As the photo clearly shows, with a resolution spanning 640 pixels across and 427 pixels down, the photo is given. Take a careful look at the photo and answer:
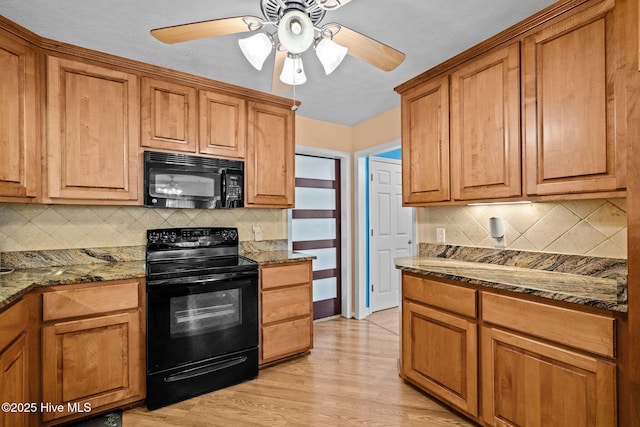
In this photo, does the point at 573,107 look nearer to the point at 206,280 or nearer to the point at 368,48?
the point at 368,48

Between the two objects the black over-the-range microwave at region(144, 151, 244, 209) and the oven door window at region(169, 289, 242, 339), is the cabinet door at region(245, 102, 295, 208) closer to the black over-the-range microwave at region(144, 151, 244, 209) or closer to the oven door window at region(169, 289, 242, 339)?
the black over-the-range microwave at region(144, 151, 244, 209)

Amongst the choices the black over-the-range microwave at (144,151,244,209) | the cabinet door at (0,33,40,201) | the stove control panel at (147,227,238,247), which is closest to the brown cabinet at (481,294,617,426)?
the black over-the-range microwave at (144,151,244,209)

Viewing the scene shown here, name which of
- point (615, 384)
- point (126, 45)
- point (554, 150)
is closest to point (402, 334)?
point (615, 384)

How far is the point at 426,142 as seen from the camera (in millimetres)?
2375

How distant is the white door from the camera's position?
4027 millimetres

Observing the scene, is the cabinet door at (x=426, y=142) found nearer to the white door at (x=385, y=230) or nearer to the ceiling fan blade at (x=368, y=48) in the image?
the ceiling fan blade at (x=368, y=48)

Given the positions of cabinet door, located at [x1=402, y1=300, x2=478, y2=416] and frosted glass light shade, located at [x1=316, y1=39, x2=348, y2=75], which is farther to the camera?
cabinet door, located at [x1=402, y1=300, x2=478, y2=416]

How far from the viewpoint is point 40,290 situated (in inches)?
68.7

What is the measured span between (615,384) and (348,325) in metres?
2.63

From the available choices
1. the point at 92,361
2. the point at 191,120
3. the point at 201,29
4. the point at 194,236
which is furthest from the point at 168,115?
the point at 92,361

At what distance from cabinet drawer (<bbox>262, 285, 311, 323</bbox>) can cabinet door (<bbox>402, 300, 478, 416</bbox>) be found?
35.4 inches

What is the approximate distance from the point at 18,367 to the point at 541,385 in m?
2.59

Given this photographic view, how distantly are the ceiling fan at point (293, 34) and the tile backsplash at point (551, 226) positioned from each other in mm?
1367

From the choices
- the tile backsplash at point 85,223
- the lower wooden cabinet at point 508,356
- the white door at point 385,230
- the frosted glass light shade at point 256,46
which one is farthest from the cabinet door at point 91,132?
the white door at point 385,230
